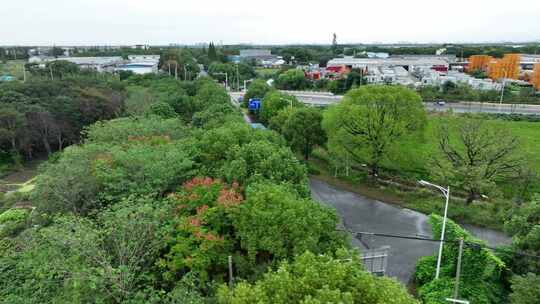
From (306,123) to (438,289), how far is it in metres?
13.4

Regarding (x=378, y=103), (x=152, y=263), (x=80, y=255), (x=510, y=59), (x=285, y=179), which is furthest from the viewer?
(x=510, y=59)

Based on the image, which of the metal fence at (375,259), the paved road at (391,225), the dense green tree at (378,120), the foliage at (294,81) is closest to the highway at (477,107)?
the foliage at (294,81)

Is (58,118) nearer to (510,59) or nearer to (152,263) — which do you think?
(152,263)

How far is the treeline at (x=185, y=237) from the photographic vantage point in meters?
6.68

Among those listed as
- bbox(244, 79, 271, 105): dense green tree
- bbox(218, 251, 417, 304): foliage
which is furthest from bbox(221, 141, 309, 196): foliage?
bbox(244, 79, 271, 105): dense green tree

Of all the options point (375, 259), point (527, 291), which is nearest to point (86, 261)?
point (375, 259)

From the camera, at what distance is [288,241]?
8.89 metres

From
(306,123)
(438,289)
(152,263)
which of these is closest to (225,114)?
(306,123)

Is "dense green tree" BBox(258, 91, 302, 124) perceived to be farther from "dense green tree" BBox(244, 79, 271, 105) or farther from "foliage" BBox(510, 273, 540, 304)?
"foliage" BBox(510, 273, 540, 304)

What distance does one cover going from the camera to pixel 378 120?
61.4ft

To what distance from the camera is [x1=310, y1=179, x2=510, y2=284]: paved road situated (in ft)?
41.6

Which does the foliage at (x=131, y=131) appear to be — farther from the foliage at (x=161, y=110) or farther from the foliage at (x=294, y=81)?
the foliage at (x=294, y=81)

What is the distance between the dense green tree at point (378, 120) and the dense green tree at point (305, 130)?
2.72 metres

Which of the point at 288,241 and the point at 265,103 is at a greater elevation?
the point at 265,103
